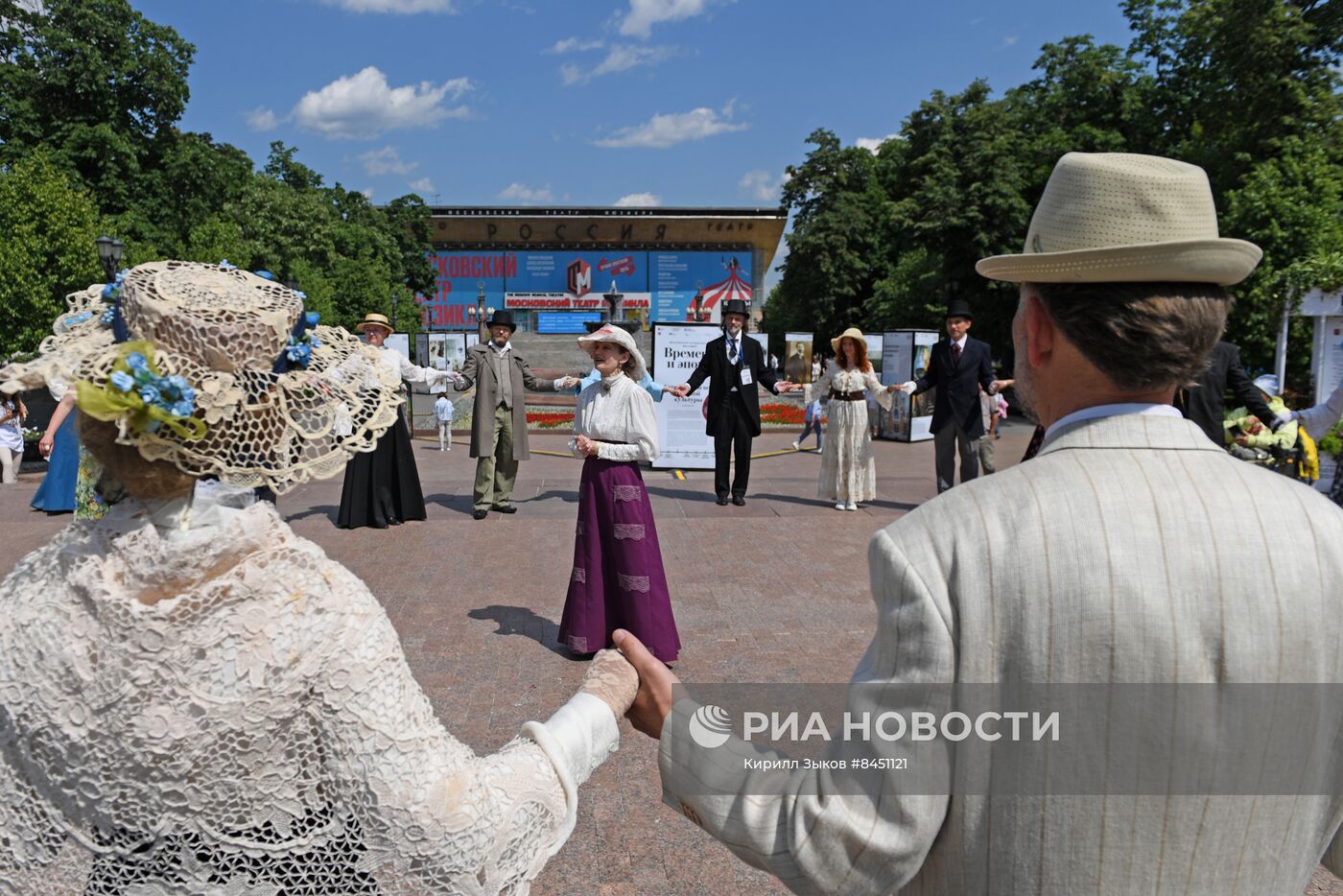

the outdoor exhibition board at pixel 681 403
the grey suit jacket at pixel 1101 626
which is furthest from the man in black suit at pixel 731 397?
the grey suit jacket at pixel 1101 626

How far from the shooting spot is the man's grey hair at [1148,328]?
1327 mm

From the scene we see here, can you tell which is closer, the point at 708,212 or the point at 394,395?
the point at 394,395

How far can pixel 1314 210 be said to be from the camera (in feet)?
61.3

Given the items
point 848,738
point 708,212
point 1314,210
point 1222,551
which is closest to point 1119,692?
point 1222,551

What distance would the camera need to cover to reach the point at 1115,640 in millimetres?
1242

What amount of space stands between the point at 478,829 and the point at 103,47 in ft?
132

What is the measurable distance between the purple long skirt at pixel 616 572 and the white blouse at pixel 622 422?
4.3 inches

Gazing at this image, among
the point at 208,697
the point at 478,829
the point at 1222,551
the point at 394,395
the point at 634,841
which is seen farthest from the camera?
the point at 634,841

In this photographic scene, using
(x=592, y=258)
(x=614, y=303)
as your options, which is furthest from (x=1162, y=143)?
(x=592, y=258)

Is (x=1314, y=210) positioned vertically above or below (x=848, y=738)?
above

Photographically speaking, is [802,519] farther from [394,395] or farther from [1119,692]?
[1119,692]

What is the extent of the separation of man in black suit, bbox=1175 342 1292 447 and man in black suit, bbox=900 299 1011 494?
2.97m

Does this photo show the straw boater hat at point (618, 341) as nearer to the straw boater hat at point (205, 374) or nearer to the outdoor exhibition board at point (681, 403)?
the straw boater hat at point (205, 374)

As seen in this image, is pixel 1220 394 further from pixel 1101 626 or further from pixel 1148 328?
pixel 1101 626
